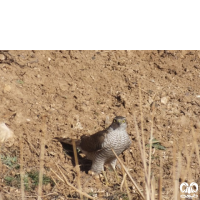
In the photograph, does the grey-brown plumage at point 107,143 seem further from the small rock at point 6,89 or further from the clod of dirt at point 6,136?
the small rock at point 6,89

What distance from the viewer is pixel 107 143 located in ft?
20.6

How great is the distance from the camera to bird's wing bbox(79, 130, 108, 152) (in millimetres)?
6336

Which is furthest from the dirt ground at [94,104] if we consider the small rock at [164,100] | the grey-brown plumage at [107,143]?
the grey-brown plumage at [107,143]

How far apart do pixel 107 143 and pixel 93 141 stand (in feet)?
0.79

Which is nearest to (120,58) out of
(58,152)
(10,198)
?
(58,152)

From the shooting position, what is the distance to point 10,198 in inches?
218

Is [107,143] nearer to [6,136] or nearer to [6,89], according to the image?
[6,136]

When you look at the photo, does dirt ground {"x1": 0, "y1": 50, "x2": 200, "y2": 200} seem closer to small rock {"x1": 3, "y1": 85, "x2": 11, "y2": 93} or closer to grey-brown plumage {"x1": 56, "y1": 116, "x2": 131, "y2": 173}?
small rock {"x1": 3, "y1": 85, "x2": 11, "y2": 93}

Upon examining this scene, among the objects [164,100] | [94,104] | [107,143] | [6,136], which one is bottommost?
[107,143]

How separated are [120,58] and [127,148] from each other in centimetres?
287

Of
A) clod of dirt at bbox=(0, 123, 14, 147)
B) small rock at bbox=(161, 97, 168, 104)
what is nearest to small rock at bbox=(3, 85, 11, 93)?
clod of dirt at bbox=(0, 123, 14, 147)

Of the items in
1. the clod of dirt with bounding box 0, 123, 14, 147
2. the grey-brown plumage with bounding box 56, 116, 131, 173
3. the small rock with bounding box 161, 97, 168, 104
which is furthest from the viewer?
the small rock with bounding box 161, 97, 168, 104

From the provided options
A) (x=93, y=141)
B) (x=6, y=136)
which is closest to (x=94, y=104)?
(x=93, y=141)

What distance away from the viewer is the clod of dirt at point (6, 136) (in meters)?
6.53
